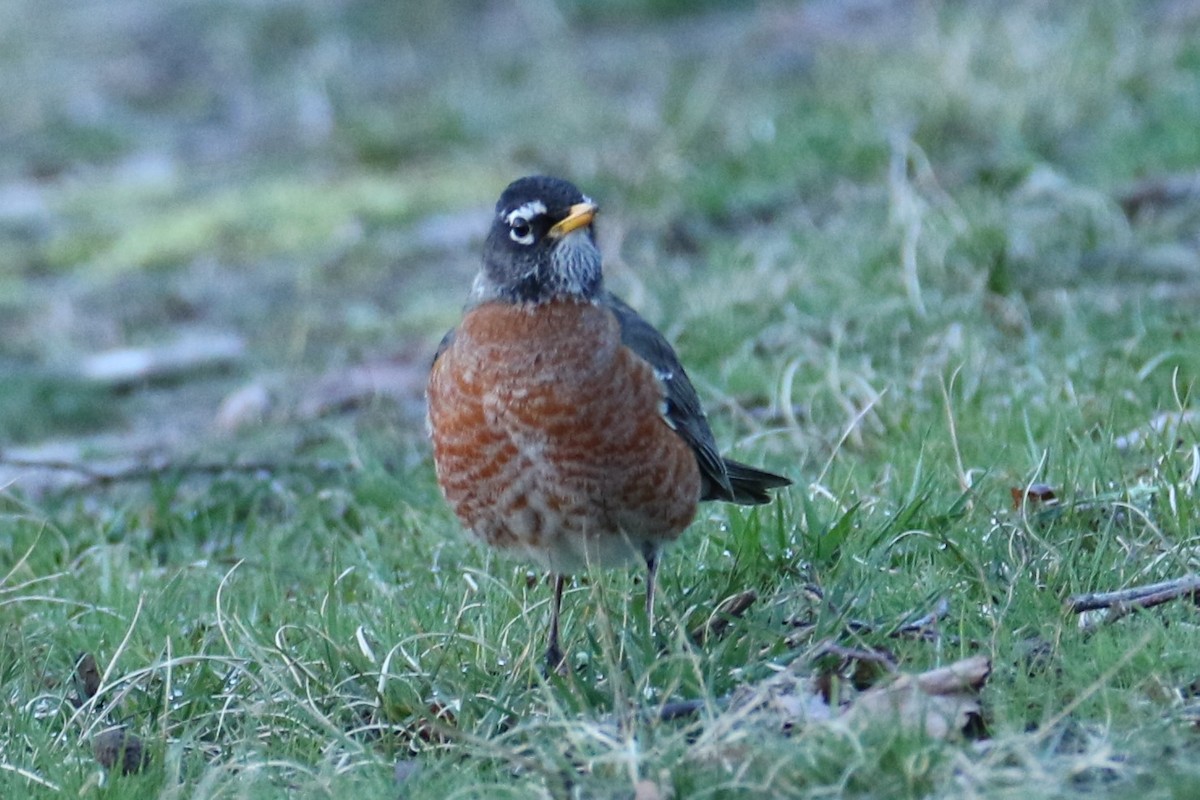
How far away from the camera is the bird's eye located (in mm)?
4582

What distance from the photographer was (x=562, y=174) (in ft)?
31.0

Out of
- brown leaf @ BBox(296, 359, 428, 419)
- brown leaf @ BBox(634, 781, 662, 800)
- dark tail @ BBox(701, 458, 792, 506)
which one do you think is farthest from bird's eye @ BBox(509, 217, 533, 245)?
brown leaf @ BBox(296, 359, 428, 419)

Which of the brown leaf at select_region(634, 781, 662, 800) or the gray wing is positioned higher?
the gray wing

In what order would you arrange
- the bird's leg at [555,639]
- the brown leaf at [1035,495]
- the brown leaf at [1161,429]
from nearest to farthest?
the bird's leg at [555,639], the brown leaf at [1035,495], the brown leaf at [1161,429]

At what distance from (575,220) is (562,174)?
4.97 meters

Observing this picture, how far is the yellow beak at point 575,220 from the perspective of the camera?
4527 millimetres

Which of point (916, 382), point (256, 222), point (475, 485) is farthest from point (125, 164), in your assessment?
point (475, 485)

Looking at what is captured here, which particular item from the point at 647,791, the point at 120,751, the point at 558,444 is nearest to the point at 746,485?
the point at 558,444

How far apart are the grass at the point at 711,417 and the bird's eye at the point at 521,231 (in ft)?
3.01

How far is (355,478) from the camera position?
5.85 meters

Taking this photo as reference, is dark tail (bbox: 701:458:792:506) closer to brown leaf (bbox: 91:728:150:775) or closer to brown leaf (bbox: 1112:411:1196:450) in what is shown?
brown leaf (bbox: 1112:411:1196:450)

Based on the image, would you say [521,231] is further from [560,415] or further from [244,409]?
[244,409]

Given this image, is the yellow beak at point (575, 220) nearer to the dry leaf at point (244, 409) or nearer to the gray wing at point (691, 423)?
the gray wing at point (691, 423)

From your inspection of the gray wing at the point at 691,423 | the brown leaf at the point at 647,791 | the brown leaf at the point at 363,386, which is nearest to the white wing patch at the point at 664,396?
the gray wing at the point at 691,423
